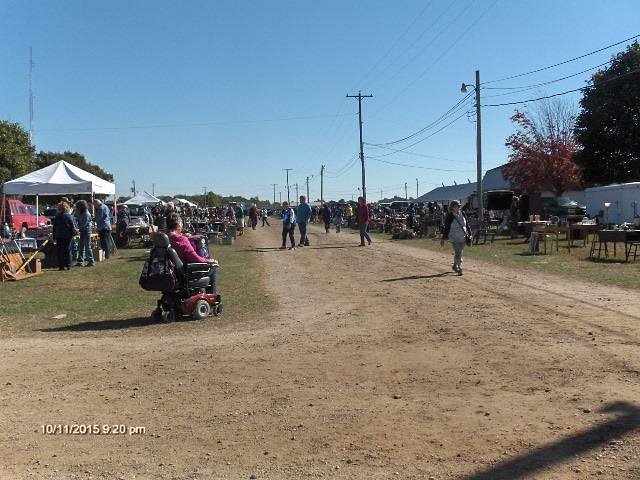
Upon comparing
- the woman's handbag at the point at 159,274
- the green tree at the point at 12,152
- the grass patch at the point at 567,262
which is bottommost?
the grass patch at the point at 567,262

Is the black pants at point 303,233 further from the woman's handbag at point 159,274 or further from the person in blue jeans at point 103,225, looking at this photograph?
the woman's handbag at point 159,274

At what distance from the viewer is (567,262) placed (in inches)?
626

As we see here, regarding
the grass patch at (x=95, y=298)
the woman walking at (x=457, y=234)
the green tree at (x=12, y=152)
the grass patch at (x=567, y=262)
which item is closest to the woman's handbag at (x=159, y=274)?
the grass patch at (x=95, y=298)

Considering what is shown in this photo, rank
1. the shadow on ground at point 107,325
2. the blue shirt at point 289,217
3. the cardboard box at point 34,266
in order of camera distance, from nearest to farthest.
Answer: the shadow on ground at point 107,325 → the cardboard box at point 34,266 → the blue shirt at point 289,217

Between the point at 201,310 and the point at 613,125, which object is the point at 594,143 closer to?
the point at 613,125

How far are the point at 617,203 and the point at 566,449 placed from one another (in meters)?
27.5

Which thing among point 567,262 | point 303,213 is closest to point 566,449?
point 567,262

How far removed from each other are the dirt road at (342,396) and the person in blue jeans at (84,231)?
8.48 metres

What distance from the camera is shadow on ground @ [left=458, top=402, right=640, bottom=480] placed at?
3715 mm

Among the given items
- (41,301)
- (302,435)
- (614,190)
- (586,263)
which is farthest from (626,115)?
(302,435)

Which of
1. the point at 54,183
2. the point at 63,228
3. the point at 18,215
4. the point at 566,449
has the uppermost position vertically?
the point at 54,183

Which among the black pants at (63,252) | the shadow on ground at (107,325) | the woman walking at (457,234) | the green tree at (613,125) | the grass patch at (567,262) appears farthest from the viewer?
the green tree at (613,125)

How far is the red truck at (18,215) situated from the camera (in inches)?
1158

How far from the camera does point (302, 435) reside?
14.3 feet
